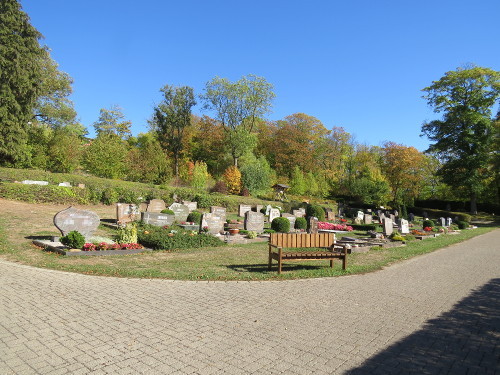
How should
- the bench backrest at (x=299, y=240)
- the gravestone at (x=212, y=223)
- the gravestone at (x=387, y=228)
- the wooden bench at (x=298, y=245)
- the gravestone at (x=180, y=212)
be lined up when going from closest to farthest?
1. the wooden bench at (x=298, y=245)
2. the bench backrest at (x=299, y=240)
3. the gravestone at (x=212, y=223)
4. the gravestone at (x=387, y=228)
5. the gravestone at (x=180, y=212)

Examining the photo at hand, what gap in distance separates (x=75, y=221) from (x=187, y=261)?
4750 mm

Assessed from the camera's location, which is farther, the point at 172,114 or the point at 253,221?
the point at 172,114

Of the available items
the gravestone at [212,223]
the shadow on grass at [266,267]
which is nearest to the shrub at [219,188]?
the gravestone at [212,223]

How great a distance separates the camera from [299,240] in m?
10.3

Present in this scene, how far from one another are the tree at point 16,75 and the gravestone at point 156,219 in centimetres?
1543

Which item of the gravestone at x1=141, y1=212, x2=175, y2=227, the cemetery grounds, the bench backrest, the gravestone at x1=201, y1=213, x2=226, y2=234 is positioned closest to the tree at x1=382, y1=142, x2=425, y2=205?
the cemetery grounds

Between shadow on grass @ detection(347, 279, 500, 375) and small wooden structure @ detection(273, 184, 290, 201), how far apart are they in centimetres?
3927

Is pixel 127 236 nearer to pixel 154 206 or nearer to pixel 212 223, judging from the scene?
pixel 212 223

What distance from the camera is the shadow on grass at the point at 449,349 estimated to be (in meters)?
4.18

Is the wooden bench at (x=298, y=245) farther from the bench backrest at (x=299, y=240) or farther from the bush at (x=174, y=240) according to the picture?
the bush at (x=174, y=240)

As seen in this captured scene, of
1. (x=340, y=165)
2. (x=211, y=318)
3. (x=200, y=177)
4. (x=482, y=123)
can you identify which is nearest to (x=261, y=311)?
(x=211, y=318)

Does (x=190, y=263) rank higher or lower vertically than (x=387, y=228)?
lower

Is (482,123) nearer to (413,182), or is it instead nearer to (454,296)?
(413,182)

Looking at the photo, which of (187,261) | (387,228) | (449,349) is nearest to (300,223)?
(387,228)
